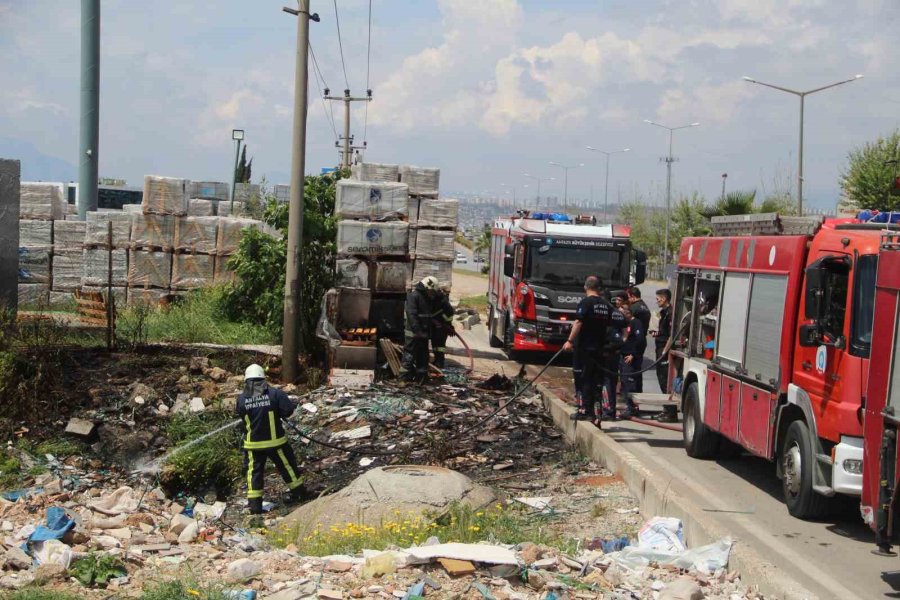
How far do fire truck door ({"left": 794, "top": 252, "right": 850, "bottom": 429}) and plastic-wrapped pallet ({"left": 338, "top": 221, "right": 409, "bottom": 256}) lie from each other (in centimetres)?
1019

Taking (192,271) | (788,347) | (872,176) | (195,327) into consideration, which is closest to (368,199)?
(195,327)

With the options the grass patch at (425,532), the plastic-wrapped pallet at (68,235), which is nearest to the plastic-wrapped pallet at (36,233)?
the plastic-wrapped pallet at (68,235)

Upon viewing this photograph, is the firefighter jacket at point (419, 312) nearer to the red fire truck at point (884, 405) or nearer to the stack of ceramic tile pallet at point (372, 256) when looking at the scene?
the stack of ceramic tile pallet at point (372, 256)

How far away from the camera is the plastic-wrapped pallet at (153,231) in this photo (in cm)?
2289

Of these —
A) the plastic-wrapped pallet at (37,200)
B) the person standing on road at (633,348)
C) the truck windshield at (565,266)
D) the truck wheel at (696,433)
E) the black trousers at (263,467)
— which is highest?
the plastic-wrapped pallet at (37,200)

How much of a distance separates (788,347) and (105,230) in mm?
17749

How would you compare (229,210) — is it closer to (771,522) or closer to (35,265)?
(35,265)

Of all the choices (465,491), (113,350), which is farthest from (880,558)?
(113,350)

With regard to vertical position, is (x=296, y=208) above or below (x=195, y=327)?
above

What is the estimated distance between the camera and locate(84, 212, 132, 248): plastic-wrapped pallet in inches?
899

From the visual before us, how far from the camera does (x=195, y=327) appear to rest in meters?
19.4

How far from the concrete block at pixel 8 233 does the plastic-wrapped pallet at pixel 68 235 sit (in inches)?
308

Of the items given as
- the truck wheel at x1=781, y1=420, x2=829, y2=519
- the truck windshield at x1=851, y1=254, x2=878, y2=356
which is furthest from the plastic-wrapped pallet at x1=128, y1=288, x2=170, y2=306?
the truck windshield at x1=851, y1=254, x2=878, y2=356

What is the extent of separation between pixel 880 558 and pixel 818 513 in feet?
3.16
